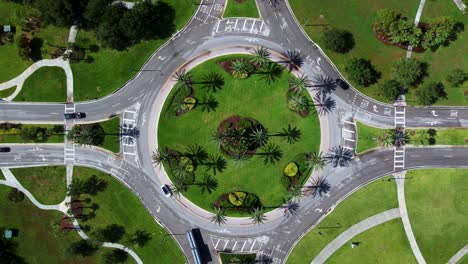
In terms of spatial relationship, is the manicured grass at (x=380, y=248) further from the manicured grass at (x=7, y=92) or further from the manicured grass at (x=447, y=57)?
the manicured grass at (x=7, y=92)

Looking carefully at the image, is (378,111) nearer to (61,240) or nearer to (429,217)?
(429,217)

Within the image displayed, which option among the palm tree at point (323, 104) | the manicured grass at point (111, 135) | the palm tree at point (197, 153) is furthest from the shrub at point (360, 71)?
the manicured grass at point (111, 135)

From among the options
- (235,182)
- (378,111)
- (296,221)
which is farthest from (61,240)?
(378,111)

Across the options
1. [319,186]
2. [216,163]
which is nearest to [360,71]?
[319,186]

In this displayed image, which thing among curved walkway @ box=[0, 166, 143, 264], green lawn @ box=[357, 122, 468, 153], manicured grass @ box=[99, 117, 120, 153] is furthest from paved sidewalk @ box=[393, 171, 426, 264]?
manicured grass @ box=[99, 117, 120, 153]

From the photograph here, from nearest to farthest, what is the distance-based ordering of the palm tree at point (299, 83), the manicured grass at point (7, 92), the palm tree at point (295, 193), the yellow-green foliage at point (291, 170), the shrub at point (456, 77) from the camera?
the shrub at point (456, 77) → the palm tree at point (295, 193) → the palm tree at point (299, 83) → the yellow-green foliage at point (291, 170) → the manicured grass at point (7, 92)
